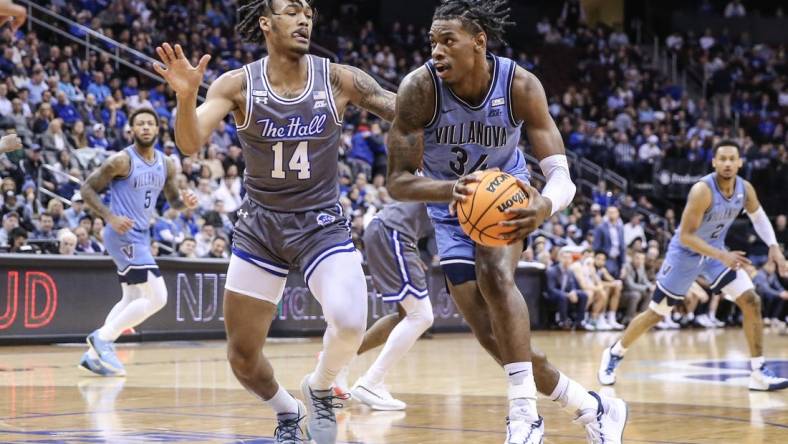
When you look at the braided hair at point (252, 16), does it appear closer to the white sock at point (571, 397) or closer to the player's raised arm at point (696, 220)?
the white sock at point (571, 397)

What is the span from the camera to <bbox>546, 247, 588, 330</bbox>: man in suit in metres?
19.2

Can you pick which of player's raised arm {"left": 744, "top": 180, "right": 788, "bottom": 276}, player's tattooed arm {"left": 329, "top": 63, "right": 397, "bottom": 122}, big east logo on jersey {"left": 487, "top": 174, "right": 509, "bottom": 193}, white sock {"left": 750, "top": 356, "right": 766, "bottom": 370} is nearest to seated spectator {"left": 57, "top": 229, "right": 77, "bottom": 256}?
player's raised arm {"left": 744, "top": 180, "right": 788, "bottom": 276}

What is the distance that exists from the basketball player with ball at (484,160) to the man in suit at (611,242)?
49.2ft

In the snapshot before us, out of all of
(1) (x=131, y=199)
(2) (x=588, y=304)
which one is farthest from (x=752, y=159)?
(1) (x=131, y=199)

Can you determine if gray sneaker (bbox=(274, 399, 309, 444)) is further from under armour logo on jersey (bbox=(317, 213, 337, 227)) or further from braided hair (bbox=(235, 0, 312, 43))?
braided hair (bbox=(235, 0, 312, 43))

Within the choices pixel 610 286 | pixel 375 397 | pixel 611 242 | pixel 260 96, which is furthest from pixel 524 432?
pixel 611 242

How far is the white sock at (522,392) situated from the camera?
5242 millimetres

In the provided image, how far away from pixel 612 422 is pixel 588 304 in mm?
14112

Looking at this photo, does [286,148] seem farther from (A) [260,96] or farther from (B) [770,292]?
(B) [770,292]

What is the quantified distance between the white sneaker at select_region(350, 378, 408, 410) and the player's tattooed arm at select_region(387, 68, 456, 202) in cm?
267

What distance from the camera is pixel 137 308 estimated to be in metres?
10.4

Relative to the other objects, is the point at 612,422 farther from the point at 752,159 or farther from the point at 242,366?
the point at 752,159

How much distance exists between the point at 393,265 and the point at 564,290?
11380 millimetres

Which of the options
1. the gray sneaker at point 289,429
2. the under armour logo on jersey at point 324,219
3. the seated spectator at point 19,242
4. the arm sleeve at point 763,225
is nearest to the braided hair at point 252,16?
the under armour logo on jersey at point 324,219
